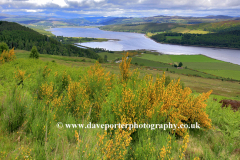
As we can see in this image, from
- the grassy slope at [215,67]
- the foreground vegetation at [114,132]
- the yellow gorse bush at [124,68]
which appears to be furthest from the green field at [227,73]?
the foreground vegetation at [114,132]

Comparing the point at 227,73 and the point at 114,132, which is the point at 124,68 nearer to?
the point at 114,132

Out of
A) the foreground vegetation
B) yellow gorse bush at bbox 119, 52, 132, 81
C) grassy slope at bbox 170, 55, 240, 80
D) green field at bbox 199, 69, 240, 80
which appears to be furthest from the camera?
grassy slope at bbox 170, 55, 240, 80

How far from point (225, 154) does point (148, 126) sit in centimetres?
254

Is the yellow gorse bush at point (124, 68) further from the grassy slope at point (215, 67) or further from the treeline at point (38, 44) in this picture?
the treeline at point (38, 44)

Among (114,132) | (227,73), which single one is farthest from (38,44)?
(227,73)

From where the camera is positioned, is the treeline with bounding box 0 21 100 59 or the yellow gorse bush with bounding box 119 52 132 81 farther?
the treeline with bounding box 0 21 100 59

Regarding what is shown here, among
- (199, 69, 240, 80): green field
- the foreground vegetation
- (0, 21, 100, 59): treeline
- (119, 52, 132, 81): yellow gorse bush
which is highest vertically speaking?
(0, 21, 100, 59): treeline

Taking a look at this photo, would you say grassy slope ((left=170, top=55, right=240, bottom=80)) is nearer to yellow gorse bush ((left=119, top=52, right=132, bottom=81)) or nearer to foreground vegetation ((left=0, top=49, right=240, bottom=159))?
yellow gorse bush ((left=119, top=52, right=132, bottom=81))

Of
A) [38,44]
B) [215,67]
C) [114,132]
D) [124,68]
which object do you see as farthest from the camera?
[38,44]

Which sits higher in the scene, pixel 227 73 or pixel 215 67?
pixel 215 67

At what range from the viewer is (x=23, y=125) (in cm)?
452

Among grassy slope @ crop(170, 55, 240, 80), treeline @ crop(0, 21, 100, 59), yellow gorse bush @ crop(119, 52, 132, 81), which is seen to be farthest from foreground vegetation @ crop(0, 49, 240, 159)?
treeline @ crop(0, 21, 100, 59)

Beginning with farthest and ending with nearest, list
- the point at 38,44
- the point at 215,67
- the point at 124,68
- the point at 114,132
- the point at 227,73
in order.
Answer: the point at 38,44
the point at 215,67
the point at 227,73
the point at 124,68
the point at 114,132

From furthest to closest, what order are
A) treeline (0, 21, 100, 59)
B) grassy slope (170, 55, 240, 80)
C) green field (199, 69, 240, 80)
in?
1. treeline (0, 21, 100, 59)
2. grassy slope (170, 55, 240, 80)
3. green field (199, 69, 240, 80)
